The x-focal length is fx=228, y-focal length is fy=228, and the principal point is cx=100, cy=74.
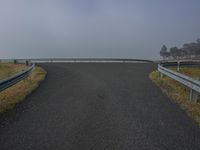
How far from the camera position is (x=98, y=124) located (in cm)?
588

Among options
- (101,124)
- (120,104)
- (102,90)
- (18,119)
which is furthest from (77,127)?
(102,90)

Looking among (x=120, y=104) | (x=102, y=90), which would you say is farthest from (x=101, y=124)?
(x=102, y=90)

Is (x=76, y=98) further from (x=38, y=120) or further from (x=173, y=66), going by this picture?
(x=173, y=66)

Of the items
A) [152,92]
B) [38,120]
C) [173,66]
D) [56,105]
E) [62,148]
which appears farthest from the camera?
[173,66]

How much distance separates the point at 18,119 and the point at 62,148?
Result: 2.39 metres

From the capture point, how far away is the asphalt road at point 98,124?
4.75 m

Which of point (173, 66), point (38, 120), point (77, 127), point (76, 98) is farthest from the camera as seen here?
point (173, 66)

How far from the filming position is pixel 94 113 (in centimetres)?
682

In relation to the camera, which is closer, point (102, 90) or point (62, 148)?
point (62, 148)

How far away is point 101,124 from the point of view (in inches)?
232

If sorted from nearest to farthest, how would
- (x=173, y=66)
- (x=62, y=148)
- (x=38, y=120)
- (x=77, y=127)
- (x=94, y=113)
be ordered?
(x=62, y=148), (x=77, y=127), (x=38, y=120), (x=94, y=113), (x=173, y=66)

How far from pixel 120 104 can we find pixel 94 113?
4.43 ft

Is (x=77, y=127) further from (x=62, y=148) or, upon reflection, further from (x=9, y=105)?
(x=9, y=105)

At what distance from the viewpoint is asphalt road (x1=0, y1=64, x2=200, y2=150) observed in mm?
4746
